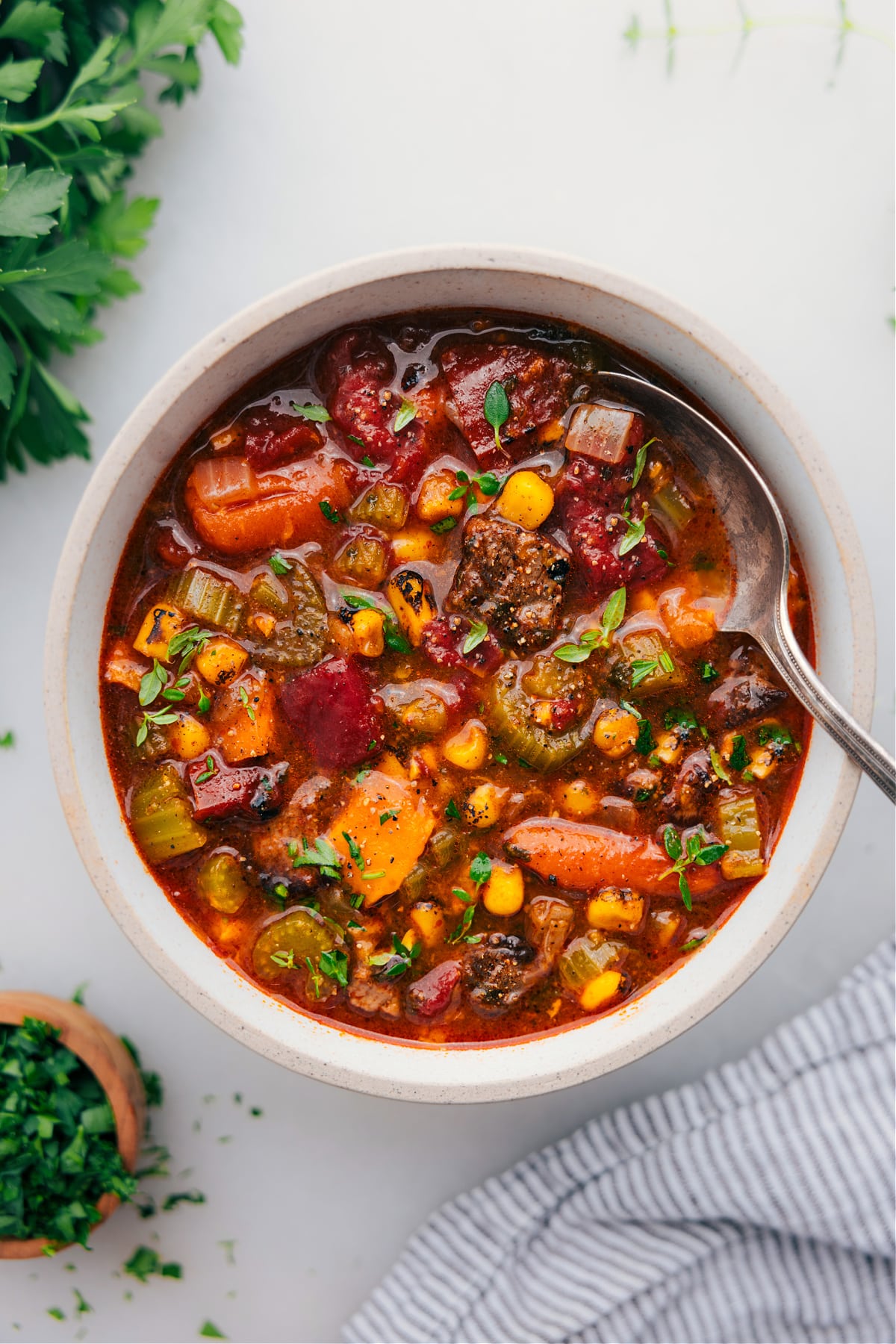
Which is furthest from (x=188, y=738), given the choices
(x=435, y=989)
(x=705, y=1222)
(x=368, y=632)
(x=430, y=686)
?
(x=705, y=1222)

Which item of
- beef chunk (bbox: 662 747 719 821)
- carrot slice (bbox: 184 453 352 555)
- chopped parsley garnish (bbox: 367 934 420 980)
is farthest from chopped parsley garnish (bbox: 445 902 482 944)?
carrot slice (bbox: 184 453 352 555)

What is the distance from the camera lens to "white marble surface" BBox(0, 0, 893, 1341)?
3.52 m

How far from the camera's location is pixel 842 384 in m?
3.61

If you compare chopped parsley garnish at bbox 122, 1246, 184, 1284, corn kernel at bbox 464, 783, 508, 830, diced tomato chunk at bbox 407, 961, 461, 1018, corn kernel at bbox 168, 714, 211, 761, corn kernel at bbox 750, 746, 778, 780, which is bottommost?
chopped parsley garnish at bbox 122, 1246, 184, 1284

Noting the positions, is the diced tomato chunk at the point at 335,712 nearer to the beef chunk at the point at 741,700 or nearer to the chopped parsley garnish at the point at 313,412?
the chopped parsley garnish at the point at 313,412

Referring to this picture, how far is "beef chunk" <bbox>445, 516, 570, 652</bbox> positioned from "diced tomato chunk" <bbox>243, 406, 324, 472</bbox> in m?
0.56

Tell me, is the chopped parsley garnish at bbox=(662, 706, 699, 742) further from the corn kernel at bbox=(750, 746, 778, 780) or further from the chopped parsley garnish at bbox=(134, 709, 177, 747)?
the chopped parsley garnish at bbox=(134, 709, 177, 747)

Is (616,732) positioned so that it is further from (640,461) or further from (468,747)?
(640,461)

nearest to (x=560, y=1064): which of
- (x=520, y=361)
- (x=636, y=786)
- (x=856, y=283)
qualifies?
(x=636, y=786)

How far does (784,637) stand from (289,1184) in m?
2.69

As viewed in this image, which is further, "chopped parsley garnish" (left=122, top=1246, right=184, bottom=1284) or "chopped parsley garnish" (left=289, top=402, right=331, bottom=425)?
"chopped parsley garnish" (left=122, top=1246, right=184, bottom=1284)

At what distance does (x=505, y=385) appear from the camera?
303 centimetres

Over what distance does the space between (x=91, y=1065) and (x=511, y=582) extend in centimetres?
215

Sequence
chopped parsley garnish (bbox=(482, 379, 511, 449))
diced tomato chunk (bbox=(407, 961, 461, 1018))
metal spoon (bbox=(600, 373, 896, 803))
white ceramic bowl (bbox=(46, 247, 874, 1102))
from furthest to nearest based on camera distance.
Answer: diced tomato chunk (bbox=(407, 961, 461, 1018)) → chopped parsley garnish (bbox=(482, 379, 511, 449)) → metal spoon (bbox=(600, 373, 896, 803)) → white ceramic bowl (bbox=(46, 247, 874, 1102))
